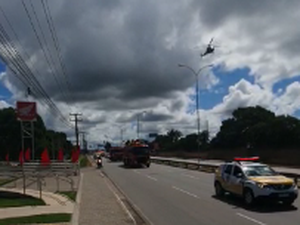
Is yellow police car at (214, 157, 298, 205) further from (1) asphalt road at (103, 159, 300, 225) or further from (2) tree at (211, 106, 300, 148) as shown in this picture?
(2) tree at (211, 106, 300, 148)

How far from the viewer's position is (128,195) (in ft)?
77.5

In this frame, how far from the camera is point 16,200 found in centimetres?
1995

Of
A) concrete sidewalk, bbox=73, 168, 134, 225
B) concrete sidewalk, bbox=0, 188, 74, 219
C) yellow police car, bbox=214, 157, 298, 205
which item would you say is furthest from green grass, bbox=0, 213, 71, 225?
yellow police car, bbox=214, 157, 298, 205

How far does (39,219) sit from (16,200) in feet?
21.5

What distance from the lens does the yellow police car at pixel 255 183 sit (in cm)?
1677

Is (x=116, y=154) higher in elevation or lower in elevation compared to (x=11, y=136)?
lower

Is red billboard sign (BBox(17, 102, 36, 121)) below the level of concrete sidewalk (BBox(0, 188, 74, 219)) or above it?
above

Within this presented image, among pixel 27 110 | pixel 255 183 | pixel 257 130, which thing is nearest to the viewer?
pixel 255 183

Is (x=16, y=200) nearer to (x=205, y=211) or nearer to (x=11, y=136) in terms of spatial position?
(x=205, y=211)

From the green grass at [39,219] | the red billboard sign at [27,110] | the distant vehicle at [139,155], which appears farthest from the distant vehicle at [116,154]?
the green grass at [39,219]

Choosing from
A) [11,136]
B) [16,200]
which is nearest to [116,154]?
[11,136]

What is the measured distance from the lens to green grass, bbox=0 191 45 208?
18094 mm

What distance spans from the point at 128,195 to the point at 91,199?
304 cm

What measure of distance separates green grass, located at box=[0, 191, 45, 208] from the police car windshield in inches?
308
